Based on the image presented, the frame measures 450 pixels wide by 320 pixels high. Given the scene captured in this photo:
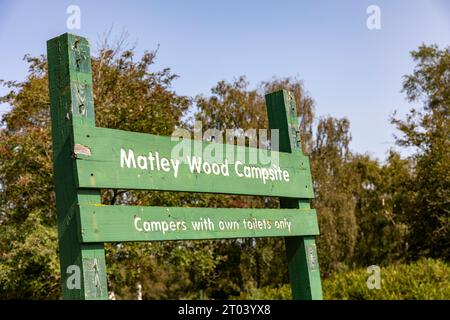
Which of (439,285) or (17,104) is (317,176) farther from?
(17,104)

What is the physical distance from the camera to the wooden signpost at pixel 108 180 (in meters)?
2.61

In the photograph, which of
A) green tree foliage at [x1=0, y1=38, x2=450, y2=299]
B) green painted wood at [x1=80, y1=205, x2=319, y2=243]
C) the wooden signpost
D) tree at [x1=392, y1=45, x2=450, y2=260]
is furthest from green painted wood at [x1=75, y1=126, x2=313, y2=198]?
tree at [x1=392, y1=45, x2=450, y2=260]

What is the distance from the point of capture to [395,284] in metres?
13.5

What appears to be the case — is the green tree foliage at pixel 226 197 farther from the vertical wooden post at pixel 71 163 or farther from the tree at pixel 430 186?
the vertical wooden post at pixel 71 163

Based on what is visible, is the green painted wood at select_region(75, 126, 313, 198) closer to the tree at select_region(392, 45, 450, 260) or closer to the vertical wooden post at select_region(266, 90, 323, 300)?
the vertical wooden post at select_region(266, 90, 323, 300)

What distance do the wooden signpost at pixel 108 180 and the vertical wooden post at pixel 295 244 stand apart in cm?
47

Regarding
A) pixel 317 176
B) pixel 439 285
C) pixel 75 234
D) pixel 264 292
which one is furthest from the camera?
pixel 317 176

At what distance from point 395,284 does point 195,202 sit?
16.8 feet

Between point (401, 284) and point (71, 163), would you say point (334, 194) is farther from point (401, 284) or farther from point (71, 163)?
point (71, 163)

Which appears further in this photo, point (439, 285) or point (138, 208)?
point (439, 285)

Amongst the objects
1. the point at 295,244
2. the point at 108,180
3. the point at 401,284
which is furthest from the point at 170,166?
the point at 401,284

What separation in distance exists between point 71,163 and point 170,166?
1.97ft

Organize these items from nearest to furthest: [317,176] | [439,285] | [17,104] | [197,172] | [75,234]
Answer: [75,234] → [197,172] → [17,104] → [439,285] → [317,176]
